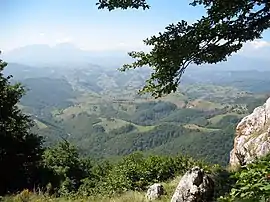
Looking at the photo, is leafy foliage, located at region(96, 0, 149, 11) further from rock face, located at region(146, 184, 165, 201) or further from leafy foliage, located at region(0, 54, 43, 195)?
leafy foliage, located at region(0, 54, 43, 195)

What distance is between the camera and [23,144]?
73.9 feet

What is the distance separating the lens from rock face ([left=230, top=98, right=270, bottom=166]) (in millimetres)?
14070

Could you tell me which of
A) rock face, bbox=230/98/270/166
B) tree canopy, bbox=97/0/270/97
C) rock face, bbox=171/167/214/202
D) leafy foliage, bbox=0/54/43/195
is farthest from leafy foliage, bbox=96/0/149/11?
leafy foliage, bbox=0/54/43/195

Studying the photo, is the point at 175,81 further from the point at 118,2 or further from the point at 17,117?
the point at 17,117

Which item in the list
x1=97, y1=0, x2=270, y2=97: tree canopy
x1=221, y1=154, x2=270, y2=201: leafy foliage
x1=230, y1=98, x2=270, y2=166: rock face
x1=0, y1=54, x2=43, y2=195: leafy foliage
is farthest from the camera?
x1=0, y1=54, x2=43, y2=195: leafy foliage

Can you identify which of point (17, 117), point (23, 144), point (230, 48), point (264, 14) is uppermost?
point (264, 14)

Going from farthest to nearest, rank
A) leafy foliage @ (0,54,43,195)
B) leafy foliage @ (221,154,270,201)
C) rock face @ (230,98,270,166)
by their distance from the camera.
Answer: leafy foliage @ (0,54,43,195), rock face @ (230,98,270,166), leafy foliage @ (221,154,270,201)

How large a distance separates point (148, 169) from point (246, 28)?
896cm

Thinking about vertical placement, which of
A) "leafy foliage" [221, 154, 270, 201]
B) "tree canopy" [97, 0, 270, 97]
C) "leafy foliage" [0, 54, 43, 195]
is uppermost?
"tree canopy" [97, 0, 270, 97]

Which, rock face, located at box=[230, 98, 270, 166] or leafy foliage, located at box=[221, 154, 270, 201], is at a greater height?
leafy foliage, located at box=[221, 154, 270, 201]

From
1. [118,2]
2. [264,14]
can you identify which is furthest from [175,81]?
[264,14]

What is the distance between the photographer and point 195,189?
29.8 feet

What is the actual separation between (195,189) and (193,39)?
3752 millimetres

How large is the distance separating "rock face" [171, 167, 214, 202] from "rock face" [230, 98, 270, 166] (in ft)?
15.5
